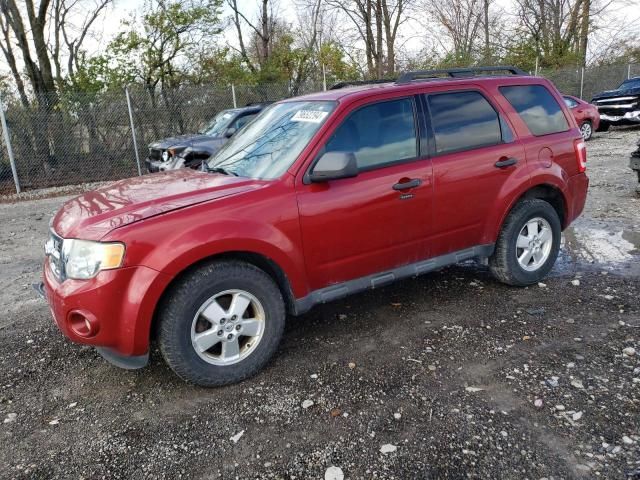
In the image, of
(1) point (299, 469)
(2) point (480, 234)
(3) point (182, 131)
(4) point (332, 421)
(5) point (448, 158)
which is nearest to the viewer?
(1) point (299, 469)

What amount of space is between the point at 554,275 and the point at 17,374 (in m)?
4.71

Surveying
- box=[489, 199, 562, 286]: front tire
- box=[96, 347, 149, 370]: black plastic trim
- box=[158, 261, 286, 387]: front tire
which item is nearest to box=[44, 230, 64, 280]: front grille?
box=[96, 347, 149, 370]: black plastic trim

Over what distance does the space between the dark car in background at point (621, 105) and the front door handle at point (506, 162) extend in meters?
15.5

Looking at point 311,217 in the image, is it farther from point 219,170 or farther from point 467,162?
point 467,162

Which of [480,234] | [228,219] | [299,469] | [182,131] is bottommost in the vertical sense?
[299,469]

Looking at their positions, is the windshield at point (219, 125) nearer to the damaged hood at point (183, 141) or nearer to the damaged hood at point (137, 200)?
the damaged hood at point (183, 141)

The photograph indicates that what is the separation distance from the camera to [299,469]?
8.39ft

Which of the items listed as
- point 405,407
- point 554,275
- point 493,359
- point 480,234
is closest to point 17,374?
point 405,407

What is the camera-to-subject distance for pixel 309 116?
12.6 feet

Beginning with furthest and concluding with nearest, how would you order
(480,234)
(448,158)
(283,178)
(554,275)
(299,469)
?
(554,275) < (480,234) < (448,158) < (283,178) < (299,469)

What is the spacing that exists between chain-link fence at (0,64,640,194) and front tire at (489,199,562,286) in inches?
430

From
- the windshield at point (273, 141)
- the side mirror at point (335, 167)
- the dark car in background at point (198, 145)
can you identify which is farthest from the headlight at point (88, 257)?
the dark car in background at point (198, 145)

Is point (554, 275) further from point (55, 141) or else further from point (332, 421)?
point (55, 141)

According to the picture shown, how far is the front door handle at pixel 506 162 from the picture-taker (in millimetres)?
4246
